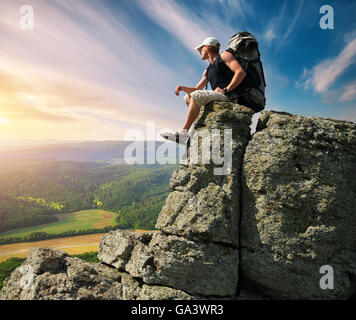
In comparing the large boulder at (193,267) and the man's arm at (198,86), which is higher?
the man's arm at (198,86)

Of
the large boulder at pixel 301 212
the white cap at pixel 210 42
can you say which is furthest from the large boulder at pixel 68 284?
the white cap at pixel 210 42

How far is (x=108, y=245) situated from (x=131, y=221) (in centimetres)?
5049

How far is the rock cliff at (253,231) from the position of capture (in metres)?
5.25

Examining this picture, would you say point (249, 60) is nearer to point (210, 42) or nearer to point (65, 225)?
point (210, 42)

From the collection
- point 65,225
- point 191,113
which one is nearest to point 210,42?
point 191,113

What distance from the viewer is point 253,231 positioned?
5.66 m

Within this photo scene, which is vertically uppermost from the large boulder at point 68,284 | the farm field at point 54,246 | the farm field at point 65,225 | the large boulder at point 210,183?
the large boulder at point 210,183

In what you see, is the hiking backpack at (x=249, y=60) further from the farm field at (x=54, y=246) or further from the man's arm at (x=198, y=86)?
the farm field at (x=54, y=246)

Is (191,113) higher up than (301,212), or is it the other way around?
(191,113)

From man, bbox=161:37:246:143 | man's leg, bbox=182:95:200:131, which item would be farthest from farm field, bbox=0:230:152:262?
man, bbox=161:37:246:143

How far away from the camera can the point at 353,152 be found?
5598 mm

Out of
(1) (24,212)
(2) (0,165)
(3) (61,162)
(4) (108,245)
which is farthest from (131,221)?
(3) (61,162)

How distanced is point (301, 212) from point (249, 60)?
17.4 feet

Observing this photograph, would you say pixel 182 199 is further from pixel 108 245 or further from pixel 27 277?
pixel 27 277
